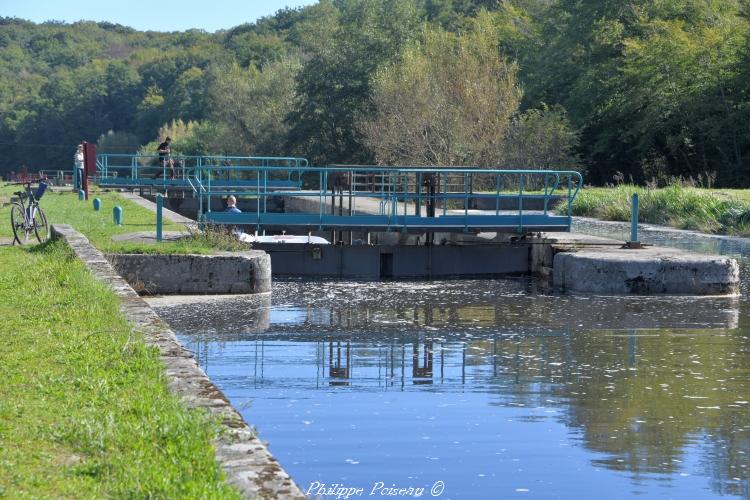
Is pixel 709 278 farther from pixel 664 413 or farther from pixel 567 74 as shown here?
pixel 567 74

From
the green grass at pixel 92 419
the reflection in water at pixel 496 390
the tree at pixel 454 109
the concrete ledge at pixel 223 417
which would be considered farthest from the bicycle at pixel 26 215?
the tree at pixel 454 109

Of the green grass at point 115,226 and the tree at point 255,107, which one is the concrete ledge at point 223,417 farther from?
the tree at point 255,107

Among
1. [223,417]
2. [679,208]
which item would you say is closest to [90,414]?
[223,417]

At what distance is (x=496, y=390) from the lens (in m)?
10.8

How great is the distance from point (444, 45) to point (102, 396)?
4902 cm

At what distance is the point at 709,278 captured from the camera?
18609 mm

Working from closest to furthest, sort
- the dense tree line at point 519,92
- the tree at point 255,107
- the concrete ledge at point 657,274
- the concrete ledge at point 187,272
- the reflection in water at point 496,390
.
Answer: the reflection in water at point 496,390, the concrete ledge at point 187,272, the concrete ledge at point 657,274, the dense tree line at point 519,92, the tree at point 255,107

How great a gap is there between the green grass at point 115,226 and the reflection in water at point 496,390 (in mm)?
1630

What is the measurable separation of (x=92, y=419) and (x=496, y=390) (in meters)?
4.78

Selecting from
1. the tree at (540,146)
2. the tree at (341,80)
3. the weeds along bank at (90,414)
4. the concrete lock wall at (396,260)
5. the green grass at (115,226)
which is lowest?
the concrete lock wall at (396,260)

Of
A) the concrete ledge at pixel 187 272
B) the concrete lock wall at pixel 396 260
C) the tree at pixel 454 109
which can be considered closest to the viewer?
the concrete ledge at pixel 187 272

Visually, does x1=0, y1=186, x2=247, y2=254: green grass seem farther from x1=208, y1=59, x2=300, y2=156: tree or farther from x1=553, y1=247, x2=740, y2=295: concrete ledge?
x1=208, y1=59, x2=300, y2=156: tree

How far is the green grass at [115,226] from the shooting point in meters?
18.1

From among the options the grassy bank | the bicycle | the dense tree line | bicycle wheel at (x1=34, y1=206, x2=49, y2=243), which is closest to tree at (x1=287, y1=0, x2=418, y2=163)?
the dense tree line
